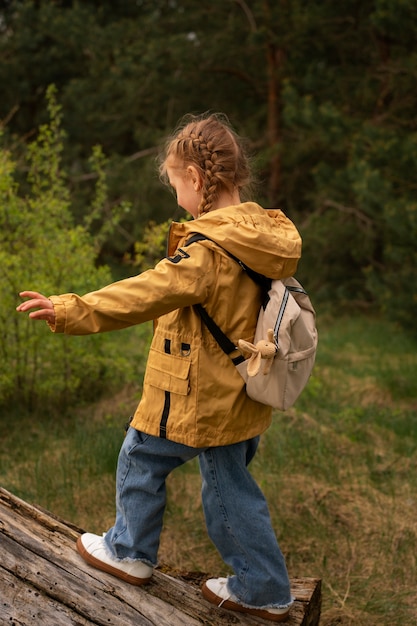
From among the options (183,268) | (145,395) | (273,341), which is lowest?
(145,395)

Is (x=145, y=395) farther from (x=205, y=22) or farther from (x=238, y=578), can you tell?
(x=205, y=22)

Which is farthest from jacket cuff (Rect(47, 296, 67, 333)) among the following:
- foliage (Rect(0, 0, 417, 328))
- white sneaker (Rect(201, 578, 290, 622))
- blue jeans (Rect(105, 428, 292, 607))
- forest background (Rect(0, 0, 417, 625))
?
foliage (Rect(0, 0, 417, 328))

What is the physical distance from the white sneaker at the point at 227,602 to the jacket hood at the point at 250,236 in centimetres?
109

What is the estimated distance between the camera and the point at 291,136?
12914 millimetres

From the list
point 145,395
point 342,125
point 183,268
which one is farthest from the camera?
point 342,125

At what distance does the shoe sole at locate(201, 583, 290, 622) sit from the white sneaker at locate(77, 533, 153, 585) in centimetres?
25

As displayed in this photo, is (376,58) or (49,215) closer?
(49,215)

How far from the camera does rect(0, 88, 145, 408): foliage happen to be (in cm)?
509

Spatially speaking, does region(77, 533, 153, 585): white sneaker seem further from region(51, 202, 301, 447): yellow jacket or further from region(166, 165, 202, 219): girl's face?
region(166, 165, 202, 219): girl's face

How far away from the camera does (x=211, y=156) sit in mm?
2393

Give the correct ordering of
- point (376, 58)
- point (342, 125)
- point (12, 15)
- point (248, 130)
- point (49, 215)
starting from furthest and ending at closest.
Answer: point (12, 15)
point (248, 130)
point (376, 58)
point (342, 125)
point (49, 215)

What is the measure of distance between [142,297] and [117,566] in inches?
36.7

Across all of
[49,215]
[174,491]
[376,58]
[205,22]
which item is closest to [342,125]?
[376,58]

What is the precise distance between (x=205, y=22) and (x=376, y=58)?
2963mm
